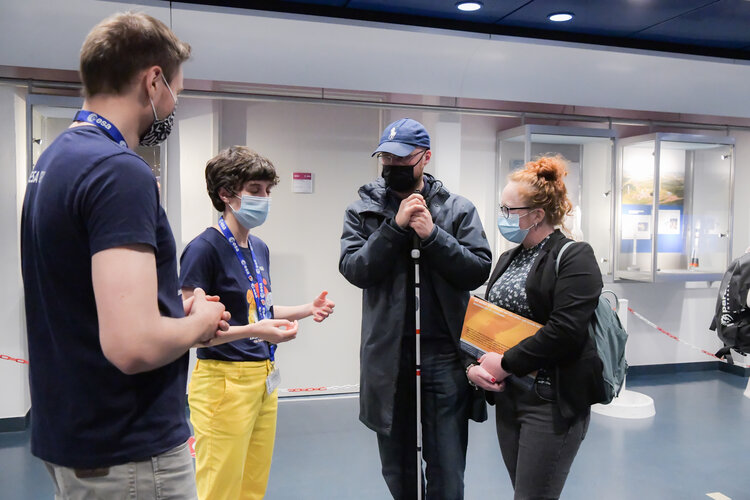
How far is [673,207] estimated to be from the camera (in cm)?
605

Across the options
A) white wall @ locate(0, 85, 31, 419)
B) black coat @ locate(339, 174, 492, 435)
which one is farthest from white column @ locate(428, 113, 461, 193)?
white wall @ locate(0, 85, 31, 419)

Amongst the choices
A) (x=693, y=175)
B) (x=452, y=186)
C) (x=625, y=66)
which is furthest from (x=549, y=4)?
(x=693, y=175)

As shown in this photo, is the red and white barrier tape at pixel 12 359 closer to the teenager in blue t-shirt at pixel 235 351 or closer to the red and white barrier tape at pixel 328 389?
the red and white barrier tape at pixel 328 389

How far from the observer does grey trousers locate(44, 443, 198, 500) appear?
105 cm

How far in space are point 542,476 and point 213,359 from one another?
126 cm

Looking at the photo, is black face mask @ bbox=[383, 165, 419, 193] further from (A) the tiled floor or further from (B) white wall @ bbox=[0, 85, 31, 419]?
(B) white wall @ bbox=[0, 85, 31, 419]

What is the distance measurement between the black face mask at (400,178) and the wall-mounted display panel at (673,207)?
4.14 metres

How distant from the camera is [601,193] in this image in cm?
579

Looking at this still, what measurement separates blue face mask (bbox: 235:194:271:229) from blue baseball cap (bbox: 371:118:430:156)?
1.70 feet

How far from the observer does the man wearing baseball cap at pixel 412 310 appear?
2108 mm

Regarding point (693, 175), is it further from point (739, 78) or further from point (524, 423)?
point (524, 423)

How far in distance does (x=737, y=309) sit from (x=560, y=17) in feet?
7.15

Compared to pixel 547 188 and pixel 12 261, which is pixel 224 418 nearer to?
pixel 547 188

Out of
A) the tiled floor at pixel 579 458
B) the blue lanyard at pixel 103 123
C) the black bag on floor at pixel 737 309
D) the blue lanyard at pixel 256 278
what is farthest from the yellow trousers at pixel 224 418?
the black bag on floor at pixel 737 309
